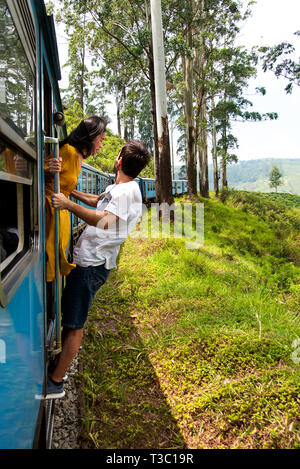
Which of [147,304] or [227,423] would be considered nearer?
[227,423]

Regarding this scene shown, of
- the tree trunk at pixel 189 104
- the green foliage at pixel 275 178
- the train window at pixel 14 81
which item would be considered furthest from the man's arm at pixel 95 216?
the green foliage at pixel 275 178

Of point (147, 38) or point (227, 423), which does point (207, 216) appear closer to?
point (147, 38)

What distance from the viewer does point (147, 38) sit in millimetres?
9812

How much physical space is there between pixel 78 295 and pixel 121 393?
131 centimetres

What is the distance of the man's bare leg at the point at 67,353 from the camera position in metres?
2.18

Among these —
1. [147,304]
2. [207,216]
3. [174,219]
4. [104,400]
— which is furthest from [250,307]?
[207,216]

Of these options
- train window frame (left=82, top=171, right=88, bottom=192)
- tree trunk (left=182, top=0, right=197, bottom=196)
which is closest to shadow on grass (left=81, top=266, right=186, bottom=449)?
train window frame (left=82, top=171, right=88, bottom=192)

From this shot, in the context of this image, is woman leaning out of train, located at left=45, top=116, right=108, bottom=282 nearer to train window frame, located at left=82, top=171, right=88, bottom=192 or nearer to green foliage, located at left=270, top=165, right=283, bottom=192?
train window frame, located at left=82, top=171, right=88, bottom=192

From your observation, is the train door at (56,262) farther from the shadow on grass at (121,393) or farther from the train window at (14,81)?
the shadow on grass at (121,393)

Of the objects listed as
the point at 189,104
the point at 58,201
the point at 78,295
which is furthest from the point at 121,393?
the point at 189,104

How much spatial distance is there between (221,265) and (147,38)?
745 centimetres

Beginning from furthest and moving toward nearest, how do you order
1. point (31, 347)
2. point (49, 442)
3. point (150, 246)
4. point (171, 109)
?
point (171, 109) < point (150, 246) < point (49, 442) < point (31, 347)

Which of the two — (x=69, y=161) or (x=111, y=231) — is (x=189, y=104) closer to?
(x=69, y=161)

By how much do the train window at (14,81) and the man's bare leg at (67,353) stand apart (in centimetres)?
137
